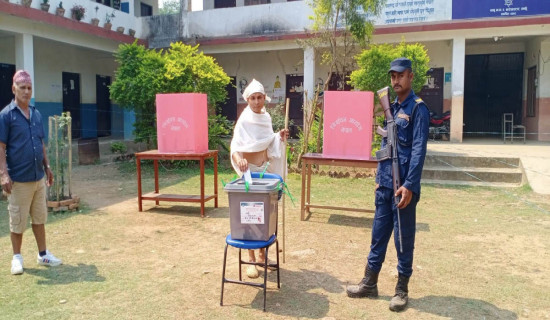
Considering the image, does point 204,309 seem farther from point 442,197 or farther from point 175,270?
point 442,197

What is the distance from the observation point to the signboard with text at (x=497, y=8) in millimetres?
11578

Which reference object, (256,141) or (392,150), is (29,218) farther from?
(392,150)

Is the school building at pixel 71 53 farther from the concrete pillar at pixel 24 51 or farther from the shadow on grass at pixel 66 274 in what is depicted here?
A: the shadow on grass at pixel 66 274

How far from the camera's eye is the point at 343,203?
720 centimetres

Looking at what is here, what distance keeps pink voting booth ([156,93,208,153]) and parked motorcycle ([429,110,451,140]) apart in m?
9.03

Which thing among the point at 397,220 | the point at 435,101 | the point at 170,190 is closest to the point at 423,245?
the point at 397,220

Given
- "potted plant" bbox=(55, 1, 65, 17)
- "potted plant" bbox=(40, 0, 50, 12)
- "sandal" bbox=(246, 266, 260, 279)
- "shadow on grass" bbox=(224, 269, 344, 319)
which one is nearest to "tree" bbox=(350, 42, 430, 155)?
"shadow on grass" bbox=(224, 269, 344, 319)

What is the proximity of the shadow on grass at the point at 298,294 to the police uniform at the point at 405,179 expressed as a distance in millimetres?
502

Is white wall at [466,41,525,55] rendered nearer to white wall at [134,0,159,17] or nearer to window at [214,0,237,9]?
window at [214,0,237,9]

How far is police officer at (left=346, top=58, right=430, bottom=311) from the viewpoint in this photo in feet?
10.9

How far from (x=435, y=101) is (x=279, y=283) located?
476 inches

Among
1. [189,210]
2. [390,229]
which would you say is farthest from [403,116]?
[189,210]

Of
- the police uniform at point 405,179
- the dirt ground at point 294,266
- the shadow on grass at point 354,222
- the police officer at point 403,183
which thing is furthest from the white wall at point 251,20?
the police uniform at point 405,179

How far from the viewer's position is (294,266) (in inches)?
174
